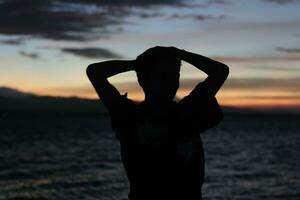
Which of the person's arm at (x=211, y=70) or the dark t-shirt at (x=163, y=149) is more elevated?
the person's arm at (x=211, y=70)

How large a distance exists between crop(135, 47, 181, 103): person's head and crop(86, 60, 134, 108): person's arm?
0.44ft

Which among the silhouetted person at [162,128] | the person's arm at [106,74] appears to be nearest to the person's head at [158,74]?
the silhouetted person at [162,128]

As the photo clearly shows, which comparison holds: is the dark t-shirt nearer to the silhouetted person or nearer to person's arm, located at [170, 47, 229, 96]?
the silhouetted person

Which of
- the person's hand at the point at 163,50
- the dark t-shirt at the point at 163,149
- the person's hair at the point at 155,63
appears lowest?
the dark t-shirt at the point at 163,149

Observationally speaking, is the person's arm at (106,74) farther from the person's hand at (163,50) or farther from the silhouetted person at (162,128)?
the person's hand at (163,50)

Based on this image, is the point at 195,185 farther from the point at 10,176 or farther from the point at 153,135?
the point at 10,176

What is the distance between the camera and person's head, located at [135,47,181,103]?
2.96 meters

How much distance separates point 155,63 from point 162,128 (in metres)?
0.33

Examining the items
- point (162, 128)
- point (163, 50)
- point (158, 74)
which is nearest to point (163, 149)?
point (162, 128)

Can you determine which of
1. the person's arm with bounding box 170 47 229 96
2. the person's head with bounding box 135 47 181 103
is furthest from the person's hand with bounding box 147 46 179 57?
the person's arm with bounding box 170 47 229 96

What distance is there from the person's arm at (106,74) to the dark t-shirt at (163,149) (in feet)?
0.36

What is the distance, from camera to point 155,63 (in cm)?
297

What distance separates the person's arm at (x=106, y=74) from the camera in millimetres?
3107

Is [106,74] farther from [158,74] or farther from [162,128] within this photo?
[162,128]
